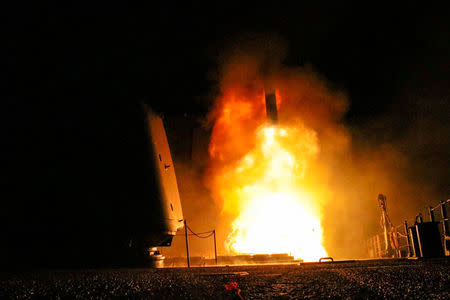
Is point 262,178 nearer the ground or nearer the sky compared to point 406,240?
nearer the sky

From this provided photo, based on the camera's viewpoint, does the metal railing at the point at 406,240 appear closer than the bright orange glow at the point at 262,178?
Yes

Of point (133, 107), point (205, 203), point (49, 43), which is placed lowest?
point (205, 203)

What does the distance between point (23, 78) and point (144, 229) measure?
199 inches

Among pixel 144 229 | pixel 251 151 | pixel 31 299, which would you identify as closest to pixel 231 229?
pixel 251 151

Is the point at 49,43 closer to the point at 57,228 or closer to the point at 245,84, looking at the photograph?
the point at 57,228

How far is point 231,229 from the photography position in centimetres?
2023

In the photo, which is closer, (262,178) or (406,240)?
(406,240)

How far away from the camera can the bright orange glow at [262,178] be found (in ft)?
57.7

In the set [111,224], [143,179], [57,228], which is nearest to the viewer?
[57,228]

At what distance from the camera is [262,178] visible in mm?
18625

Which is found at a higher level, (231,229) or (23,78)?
(23,78)

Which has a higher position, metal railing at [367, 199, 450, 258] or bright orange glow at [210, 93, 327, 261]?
bright orange glow at [210, 93, 327, 261]

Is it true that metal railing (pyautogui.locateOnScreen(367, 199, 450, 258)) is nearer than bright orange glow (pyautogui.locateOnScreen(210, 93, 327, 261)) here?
Yes

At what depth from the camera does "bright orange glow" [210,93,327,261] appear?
1759 centimetres
